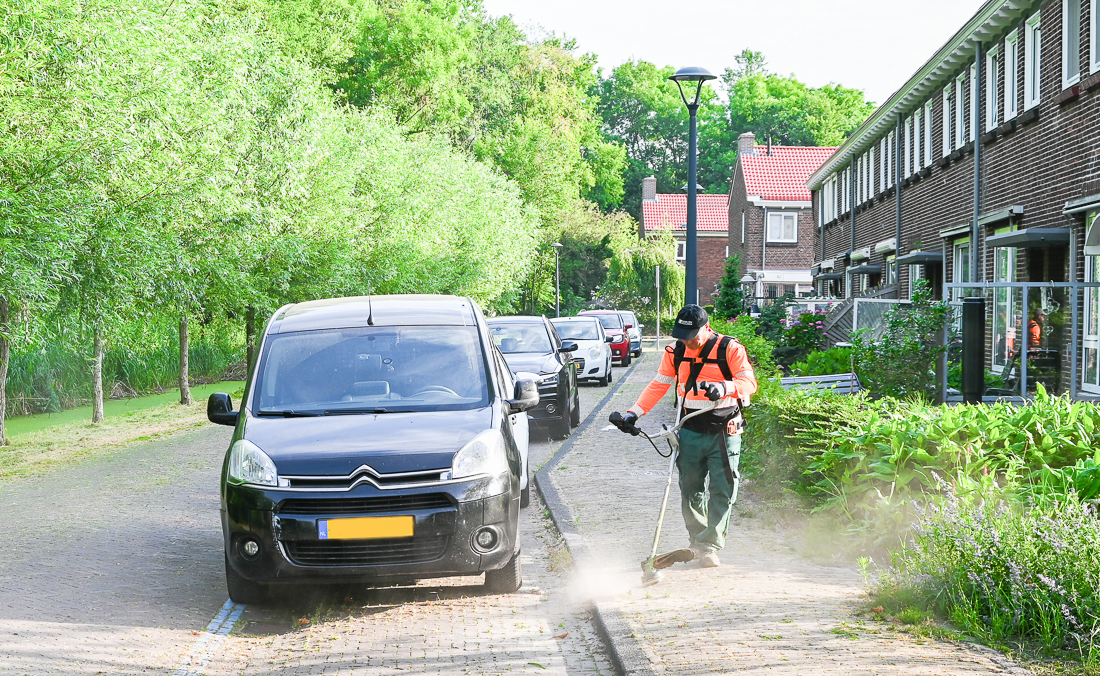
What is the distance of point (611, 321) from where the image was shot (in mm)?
37375

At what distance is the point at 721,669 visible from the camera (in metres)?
4.66

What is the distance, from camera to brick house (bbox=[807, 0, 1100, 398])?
495 inches

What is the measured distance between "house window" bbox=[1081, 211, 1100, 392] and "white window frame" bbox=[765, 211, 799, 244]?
43.9 m

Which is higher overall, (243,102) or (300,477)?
(243,102)

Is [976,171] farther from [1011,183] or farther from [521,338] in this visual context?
[521,338]

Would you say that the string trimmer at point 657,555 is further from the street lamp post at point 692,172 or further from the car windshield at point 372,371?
the street lamp post at point 692,172

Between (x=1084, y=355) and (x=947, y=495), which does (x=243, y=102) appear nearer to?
(x=1084, y=355)

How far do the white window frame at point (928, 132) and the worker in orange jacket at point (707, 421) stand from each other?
16580 mm

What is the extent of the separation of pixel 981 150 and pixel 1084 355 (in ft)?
20.4

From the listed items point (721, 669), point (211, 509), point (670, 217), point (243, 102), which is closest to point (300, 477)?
point (721, 669)

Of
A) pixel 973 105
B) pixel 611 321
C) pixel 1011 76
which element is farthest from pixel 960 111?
pixel 611 321

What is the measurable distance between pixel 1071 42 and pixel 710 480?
9744mm

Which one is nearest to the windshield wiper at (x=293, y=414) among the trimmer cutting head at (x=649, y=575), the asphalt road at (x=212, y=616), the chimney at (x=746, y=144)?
the asphalt road at (x=212, y=616)

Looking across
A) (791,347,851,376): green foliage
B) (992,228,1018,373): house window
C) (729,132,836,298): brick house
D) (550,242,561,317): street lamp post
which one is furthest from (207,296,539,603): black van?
(729,132,836,298): brick house
